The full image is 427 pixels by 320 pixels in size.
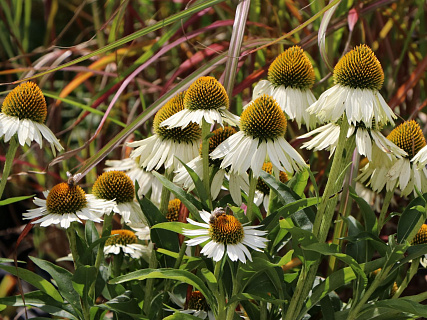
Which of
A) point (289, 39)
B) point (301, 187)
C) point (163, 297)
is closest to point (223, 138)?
point (301, 187)

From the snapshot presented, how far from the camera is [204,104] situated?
79 cm

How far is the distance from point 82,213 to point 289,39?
0.74 metres

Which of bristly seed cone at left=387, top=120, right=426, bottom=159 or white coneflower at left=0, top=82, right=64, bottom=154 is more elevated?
white coneflower at left=0, top=82, right=64, bottom=154

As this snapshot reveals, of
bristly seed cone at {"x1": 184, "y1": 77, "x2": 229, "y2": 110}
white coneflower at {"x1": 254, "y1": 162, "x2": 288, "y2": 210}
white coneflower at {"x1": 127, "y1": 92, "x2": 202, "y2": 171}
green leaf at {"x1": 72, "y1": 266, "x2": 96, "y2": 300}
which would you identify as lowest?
green leaf at {"x1": 72, "y1": 266, "x2": 96, "y2": 300}

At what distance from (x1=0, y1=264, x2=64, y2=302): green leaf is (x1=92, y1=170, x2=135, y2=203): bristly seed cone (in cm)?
16

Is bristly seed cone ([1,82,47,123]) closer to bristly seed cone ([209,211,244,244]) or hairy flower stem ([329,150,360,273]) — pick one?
bristly seed cone ([209,211,244,244])

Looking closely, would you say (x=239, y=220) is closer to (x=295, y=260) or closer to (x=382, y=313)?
(x=382, y=313)

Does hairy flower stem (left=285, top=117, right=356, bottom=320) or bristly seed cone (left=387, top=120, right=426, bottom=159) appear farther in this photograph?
bristly seed cone (left=387, top=120, right=426, bottom=159)

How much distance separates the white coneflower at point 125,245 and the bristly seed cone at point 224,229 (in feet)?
0.87

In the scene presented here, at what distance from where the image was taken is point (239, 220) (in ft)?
2.44

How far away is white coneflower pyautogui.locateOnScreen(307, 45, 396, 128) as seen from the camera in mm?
732

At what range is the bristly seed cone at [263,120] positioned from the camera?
2.43 feet

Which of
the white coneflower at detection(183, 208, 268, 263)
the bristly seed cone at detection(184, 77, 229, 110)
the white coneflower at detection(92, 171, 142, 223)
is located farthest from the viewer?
Answer: the white coneflower at detection(92, 171, 142, 223)

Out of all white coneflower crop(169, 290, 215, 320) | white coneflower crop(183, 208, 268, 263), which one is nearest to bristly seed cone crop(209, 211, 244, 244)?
white coneflower crop(183, 208, 268, 263)
